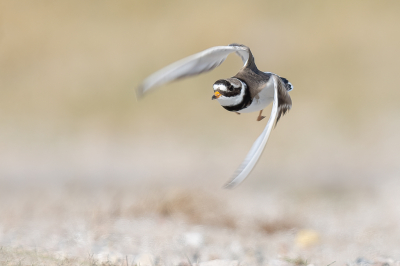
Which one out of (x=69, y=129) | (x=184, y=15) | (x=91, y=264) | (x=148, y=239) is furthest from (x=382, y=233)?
(x=69, y=129)

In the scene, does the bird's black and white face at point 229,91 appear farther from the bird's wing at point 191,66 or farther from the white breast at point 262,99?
the bird's wing at point 191,66

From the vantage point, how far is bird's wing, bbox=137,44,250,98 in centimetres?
237

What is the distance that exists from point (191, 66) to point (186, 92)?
6531mm

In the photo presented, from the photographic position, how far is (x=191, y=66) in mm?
2500

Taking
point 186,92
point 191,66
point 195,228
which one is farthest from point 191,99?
point 191,66

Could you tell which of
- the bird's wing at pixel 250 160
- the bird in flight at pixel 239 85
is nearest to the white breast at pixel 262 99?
the bird in flight at pixel 239 85

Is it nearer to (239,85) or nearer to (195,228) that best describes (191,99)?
(195,228)

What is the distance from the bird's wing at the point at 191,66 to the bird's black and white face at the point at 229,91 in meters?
0.20

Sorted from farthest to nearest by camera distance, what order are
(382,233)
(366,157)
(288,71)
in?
(366,157) < (288,71) < (382,233)

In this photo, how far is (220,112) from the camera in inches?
374

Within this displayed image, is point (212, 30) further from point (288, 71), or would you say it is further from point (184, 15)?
point (288, 71)

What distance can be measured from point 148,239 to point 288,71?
516 cm

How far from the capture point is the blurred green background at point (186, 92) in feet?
28.6

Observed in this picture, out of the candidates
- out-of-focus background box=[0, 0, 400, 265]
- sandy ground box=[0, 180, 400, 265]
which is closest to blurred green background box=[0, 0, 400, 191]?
out-of-focus background box=[0, 0, 400, 265]
